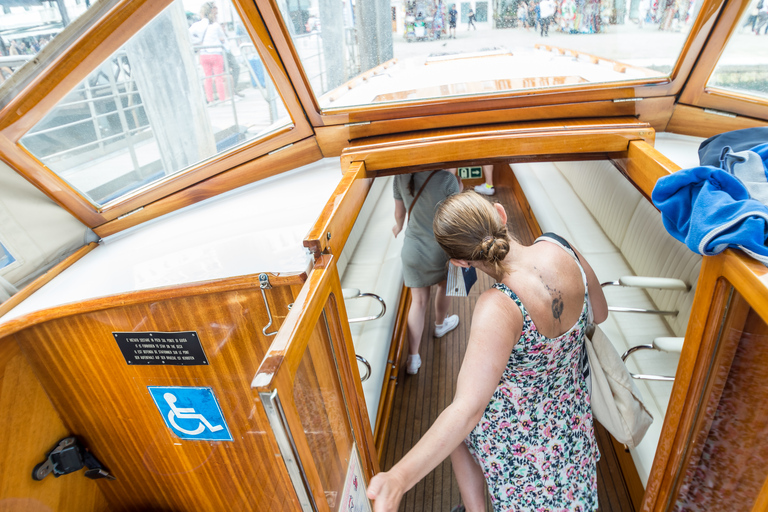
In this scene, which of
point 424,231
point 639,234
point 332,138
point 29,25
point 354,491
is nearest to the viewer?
point 354,491

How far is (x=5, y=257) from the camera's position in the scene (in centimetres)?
155

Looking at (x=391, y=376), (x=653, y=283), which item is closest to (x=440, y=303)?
(x=391, y=376)

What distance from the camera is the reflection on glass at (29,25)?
1.29m

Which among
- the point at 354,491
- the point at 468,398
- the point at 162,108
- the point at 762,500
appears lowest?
the point at 354,491

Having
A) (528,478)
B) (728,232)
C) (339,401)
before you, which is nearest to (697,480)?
(528,478)

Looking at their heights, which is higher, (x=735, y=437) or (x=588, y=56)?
(x=588, y=56)

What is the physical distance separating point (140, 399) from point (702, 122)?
2267 mm

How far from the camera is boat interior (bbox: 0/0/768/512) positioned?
116 centimetres

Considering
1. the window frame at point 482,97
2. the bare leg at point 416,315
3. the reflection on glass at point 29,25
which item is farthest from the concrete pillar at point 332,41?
the bare leg at point 416,315

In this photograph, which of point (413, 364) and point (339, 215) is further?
point (413, 364)

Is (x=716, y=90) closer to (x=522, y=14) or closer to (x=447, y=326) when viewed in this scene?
(x=522, y=14)

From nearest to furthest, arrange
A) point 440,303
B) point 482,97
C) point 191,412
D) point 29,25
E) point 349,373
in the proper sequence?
point 349,373 → point 29,25 → point 191,412 → point 482,97 → point 440,303

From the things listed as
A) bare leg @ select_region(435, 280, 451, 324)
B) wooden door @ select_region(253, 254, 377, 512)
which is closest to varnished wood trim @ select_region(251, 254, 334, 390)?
wooden door @ select_region(253, 254, 377, 512)

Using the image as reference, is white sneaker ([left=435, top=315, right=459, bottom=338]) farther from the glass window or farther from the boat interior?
the glass window
